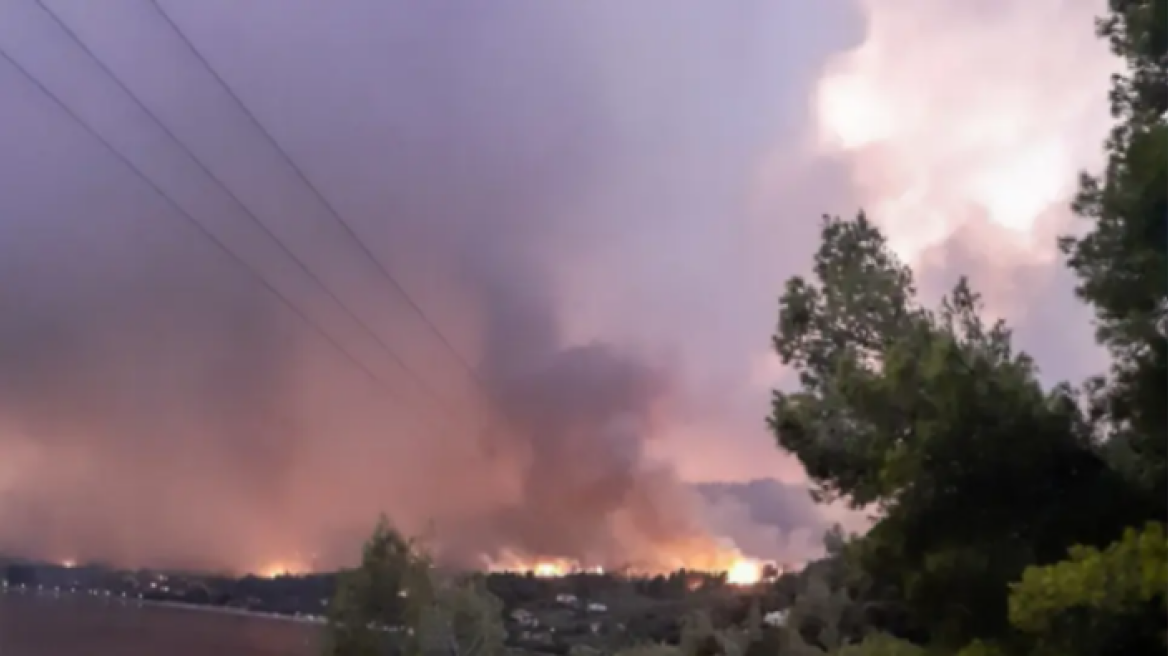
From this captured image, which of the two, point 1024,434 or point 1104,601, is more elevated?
point 1024,434

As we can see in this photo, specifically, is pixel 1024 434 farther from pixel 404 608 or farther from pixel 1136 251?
pixel 404 608

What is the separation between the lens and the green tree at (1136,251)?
4582 mm

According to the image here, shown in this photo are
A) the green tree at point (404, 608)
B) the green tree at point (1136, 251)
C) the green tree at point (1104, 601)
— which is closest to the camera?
the green tree at point (1104, 601)

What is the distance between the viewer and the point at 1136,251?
475 cm

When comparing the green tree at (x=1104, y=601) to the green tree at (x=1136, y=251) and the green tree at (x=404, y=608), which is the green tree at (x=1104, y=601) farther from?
the green tree at (x=404, y=608)

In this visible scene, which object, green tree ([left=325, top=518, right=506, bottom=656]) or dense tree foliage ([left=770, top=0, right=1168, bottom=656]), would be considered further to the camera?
green tree ([left=325, top=518, right=506, bottom=656])

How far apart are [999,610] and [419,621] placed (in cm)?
1146

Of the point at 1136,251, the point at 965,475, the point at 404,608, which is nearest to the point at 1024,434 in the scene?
the point at 965,475

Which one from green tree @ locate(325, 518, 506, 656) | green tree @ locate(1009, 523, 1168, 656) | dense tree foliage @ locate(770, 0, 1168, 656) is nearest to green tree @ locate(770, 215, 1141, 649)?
dense tree foliage @ locate(770, 0, 1168, 656)

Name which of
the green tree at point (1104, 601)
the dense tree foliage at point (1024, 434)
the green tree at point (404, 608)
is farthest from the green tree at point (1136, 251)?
the green tree at point (404, 608)

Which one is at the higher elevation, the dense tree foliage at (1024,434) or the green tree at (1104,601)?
the dense tree foliage at (1024,434)

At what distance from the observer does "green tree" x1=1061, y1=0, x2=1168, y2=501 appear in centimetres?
458

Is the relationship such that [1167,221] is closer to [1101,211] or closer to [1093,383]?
[1101,211]

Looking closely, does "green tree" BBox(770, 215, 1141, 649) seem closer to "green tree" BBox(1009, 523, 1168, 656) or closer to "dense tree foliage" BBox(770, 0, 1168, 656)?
"dense tree foliage" BBox(770, 0, 1168, 656)
